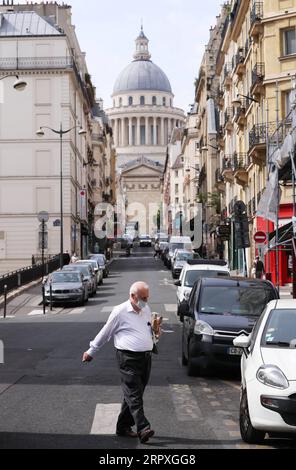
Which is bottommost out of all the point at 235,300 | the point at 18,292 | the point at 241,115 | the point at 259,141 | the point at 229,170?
the point at 18,292

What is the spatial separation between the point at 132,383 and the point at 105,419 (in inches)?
53.5

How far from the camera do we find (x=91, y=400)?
41.2 ft

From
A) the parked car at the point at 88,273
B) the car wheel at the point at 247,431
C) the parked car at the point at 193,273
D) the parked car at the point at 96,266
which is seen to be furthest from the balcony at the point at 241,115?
the car wheel at the point at 247,431

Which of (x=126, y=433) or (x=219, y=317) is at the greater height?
(x=219, y=317)

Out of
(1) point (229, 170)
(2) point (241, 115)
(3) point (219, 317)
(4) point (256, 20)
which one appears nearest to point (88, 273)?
(4) point (256, 20)

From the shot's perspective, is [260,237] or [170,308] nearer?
[260,237]

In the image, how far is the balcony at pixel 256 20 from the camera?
42.4 metres

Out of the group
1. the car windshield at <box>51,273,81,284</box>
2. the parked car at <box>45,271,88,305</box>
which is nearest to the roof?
the car windshield at <box>51,273,81,284</box>

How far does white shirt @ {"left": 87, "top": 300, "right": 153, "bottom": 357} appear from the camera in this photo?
9992 millimetres

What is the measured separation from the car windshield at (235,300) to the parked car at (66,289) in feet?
68.1

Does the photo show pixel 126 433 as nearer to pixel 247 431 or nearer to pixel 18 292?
pixel 247 431

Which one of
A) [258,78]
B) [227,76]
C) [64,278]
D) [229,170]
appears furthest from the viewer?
[227,76]

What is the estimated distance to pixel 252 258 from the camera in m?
50.8
